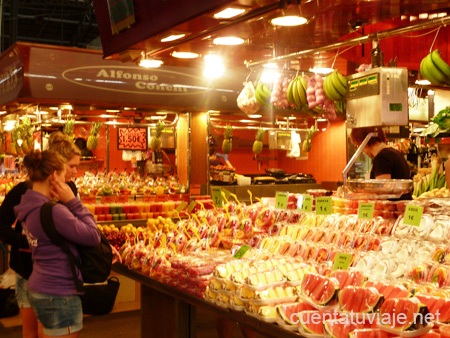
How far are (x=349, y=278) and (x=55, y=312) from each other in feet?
6.09

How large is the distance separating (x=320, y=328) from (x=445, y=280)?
63cm

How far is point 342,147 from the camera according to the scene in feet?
39.5

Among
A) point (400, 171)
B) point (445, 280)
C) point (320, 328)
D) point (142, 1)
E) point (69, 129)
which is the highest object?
point (142, 1)

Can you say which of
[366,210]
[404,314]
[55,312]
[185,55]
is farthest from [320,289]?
[185,55]

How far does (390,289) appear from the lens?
2471 millimetres

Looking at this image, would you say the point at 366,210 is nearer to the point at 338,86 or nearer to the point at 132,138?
the point at 338,86

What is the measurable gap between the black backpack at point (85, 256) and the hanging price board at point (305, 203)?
4.65 feet

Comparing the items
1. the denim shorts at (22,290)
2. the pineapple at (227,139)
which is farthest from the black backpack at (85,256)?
the pineapple at (227,139)

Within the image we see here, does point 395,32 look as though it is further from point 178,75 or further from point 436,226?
point 178,75

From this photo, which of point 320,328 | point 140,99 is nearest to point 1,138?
point 140,99

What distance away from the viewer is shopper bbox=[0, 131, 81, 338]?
13.7 ft

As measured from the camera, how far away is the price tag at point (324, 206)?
3.86 meters

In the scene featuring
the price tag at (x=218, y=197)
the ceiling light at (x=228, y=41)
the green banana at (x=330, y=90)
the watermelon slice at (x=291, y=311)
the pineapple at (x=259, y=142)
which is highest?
the ceiling light at (x=228, y=41)

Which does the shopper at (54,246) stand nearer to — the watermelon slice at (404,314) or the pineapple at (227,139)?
the watermelon slice at (404,314)
